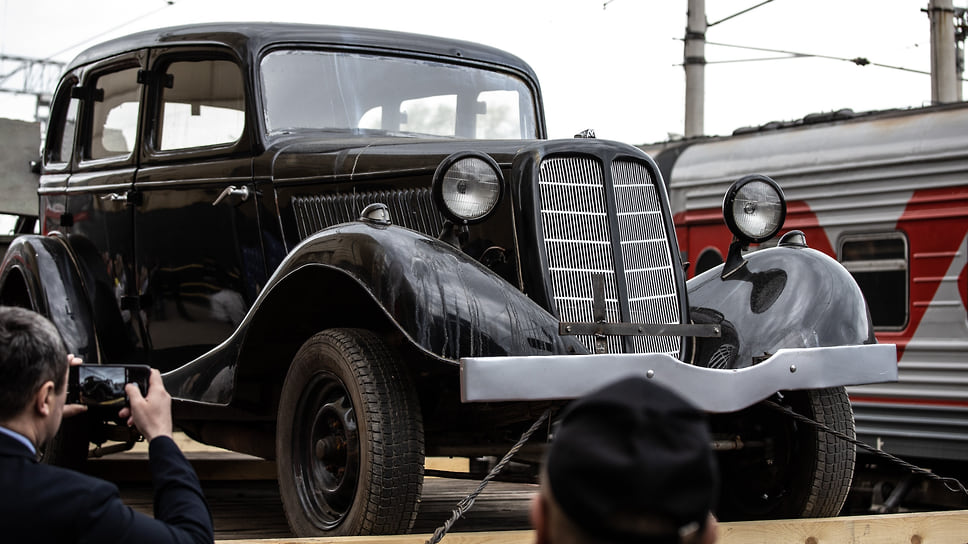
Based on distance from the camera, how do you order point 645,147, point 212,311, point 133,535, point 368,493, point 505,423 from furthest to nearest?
point 645,147
point 212,311
point 505,423
point 368,493
point 133,535

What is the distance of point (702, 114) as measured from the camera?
14.1 m

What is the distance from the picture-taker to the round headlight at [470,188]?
412 centimetres

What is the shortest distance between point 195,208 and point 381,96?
99cm

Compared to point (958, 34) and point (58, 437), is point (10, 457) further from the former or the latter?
point (958, 34)

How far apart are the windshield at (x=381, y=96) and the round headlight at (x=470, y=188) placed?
136 cm

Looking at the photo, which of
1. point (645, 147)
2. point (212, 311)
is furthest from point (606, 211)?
point (645, 147)

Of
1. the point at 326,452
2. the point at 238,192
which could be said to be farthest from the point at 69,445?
the point at 326,452

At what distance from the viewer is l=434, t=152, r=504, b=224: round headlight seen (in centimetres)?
412

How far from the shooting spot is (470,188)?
414cm

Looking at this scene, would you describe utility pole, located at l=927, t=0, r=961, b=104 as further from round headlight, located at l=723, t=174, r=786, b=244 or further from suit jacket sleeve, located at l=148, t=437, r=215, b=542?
suit jacket sleeve, located at l=148, t=437, r=215, b=542

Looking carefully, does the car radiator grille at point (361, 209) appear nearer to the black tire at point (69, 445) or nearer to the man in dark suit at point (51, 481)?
the black tire at point (69, 445)

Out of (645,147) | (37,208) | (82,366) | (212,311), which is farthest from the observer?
(645,147)

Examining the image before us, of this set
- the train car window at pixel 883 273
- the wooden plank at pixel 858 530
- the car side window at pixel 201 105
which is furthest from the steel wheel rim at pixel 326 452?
the train car window at pixel 883 273

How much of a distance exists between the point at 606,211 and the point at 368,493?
1.35m
